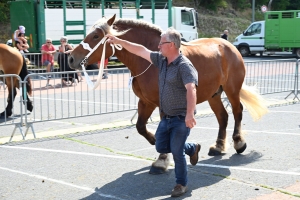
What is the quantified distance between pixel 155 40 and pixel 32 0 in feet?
57.2

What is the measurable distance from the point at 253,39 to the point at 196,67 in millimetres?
27390

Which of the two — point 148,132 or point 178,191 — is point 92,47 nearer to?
point 148,132

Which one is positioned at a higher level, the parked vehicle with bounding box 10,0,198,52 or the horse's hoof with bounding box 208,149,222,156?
the parked vehicle with bounding box 10,0,198,52

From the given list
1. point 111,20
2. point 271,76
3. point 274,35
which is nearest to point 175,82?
point 111,20

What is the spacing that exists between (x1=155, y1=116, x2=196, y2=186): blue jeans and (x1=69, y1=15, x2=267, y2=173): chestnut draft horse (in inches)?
30.1

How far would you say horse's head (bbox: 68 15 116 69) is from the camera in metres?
5.99

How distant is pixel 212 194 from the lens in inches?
210

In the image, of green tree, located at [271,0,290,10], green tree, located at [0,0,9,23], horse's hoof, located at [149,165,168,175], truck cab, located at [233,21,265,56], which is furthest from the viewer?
green tree, located at [271,0,290,10]

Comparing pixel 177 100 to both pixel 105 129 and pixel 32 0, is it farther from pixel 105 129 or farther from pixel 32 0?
pixel 32 0

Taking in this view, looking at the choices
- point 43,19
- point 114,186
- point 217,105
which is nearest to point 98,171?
point 114,186

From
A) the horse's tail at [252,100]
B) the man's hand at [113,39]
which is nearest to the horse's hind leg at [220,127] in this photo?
the horse's tail at [252,100]

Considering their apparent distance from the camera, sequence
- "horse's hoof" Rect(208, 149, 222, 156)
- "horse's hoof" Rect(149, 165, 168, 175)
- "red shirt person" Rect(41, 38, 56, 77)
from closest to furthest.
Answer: "horse's hoof" Rect(149, 165, 168, 175), "horse's hoof" Rect(208, 149, 222, 156), "red shirt person" Rect(41, 38, 56, 77)

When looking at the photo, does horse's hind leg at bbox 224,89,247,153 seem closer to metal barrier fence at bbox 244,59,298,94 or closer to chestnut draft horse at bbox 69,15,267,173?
chestnut draft horse at bbox 69,15,267,173

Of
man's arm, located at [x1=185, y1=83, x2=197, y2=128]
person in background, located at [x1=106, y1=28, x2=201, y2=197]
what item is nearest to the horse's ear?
person in background, located at [x1=106, y1=28, x2=201, y2=197]
